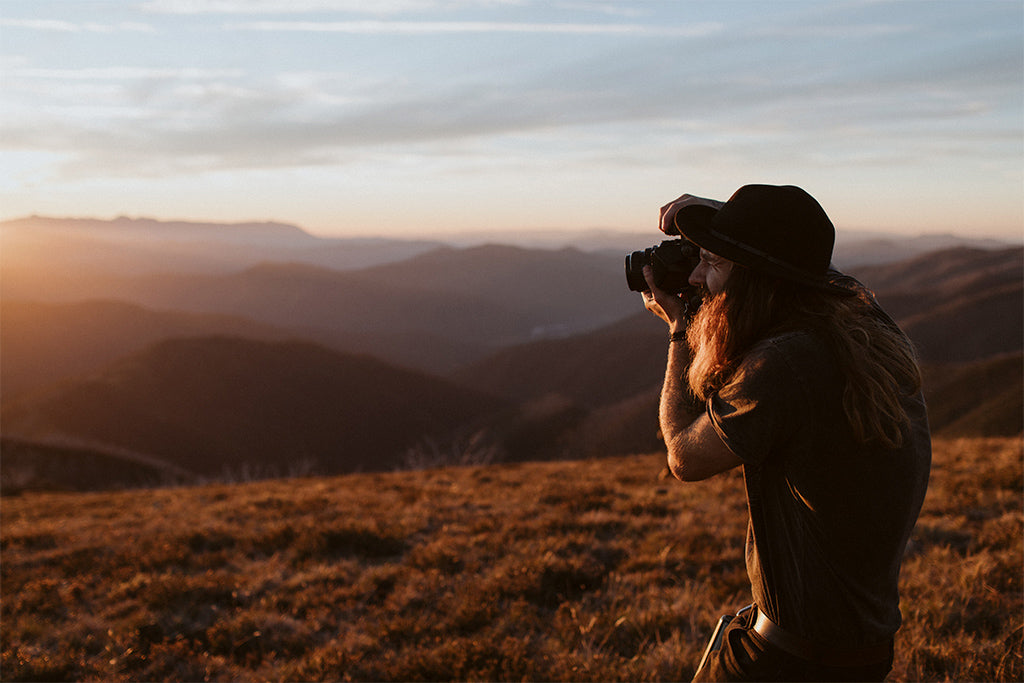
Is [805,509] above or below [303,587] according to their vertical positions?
above

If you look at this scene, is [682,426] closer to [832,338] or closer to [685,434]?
[685,434]

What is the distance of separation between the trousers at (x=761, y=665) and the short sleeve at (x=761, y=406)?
66cm

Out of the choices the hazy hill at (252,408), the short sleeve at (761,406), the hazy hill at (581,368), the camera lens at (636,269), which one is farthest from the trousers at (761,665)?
the hazy hill at (581,368)

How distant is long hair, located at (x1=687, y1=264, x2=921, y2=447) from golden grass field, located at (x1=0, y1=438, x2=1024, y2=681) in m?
2.57

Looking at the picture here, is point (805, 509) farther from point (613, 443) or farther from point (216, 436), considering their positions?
point (216, 436)

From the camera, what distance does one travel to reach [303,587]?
517 centimetres

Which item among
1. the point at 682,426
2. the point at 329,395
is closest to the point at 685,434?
the point at 682,426

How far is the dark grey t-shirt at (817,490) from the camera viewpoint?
5.12 ft

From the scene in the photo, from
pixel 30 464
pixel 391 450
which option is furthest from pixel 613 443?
pixel 30 464

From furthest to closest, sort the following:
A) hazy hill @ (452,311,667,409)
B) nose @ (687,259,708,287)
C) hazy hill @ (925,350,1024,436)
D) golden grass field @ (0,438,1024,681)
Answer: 1. hazy hill @ (452,311,667,409)
2. hazy hill @ (925,350,1024,436)
3. golden grass field @ (0,438,1024,681)
4. nose @ (687,259,708,287)

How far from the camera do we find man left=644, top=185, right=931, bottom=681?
61.6 inches

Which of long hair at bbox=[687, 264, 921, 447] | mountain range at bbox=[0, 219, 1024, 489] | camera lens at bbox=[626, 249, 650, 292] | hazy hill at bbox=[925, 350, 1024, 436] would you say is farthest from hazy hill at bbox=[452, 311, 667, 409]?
long hair at bbox=[687, 264, 921, 447]

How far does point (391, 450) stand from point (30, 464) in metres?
41.4

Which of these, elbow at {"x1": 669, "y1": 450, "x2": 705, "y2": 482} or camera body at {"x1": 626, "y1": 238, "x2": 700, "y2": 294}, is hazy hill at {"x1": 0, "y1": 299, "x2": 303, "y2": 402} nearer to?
camera body at {"x1": 626, "y1": 238, "x2": 700, "y2": 294}
